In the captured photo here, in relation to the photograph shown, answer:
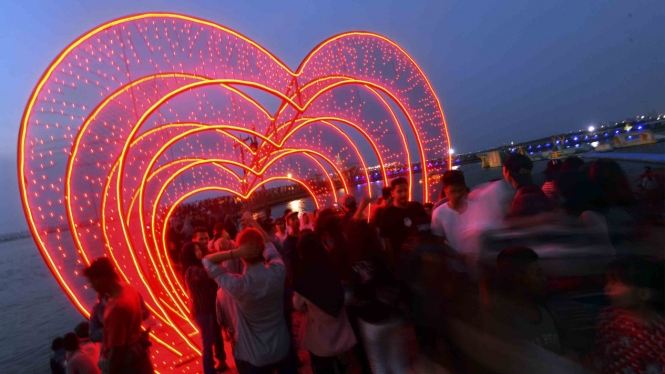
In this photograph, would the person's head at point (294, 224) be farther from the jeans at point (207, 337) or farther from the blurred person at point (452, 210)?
the blurred person at point (452, 210)

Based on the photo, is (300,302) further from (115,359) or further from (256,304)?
(115,359)

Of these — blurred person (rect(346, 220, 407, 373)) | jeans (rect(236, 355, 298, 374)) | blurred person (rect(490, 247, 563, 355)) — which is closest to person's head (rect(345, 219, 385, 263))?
blurred person (rect(346, 220, 407, 373))

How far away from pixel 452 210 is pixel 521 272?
5.70 feet

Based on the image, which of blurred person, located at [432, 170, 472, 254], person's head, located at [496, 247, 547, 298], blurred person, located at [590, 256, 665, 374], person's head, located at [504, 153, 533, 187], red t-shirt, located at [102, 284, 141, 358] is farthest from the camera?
person's head, located at [504, 153, 533, 187]

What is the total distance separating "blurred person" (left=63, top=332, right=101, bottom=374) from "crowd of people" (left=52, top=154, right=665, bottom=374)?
0.04ft

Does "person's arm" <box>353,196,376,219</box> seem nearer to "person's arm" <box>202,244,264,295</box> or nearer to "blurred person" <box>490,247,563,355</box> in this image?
"person's arm" <box>202,244,264,295</box>

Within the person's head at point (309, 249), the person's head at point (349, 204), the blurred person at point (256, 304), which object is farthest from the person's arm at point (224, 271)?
the person's head at point (349, 204)

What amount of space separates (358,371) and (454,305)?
90.7 inches

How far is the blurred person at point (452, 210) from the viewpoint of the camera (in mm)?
3656

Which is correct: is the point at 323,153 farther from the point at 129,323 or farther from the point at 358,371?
the point at 129,323

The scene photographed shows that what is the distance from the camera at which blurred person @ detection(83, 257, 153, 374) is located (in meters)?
3.11

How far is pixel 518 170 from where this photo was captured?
427 cm

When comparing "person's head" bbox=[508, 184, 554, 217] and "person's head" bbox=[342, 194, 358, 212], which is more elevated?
"person's head" bbox=[342, 194, 358, 212]

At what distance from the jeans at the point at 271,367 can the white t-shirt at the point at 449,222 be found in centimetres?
190
